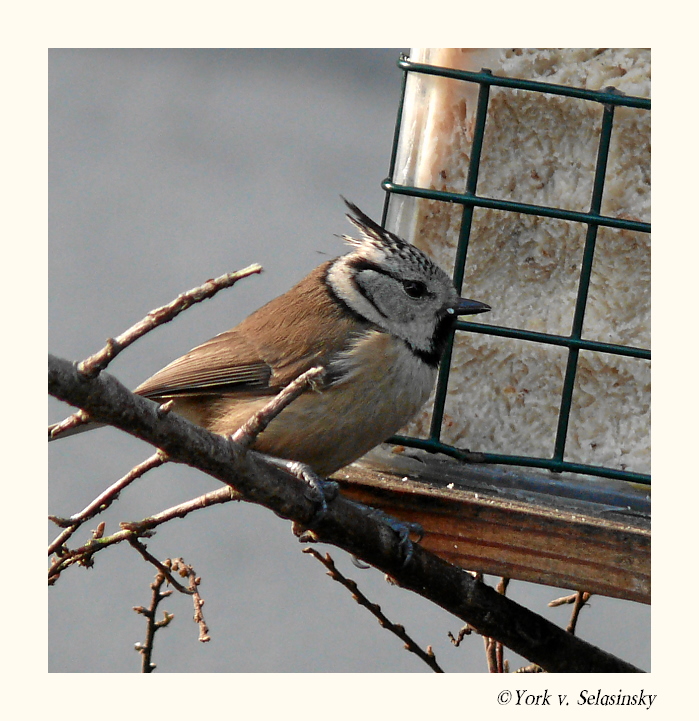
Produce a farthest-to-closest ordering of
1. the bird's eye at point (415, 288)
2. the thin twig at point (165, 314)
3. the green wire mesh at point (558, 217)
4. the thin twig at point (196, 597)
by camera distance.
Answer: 1. the bird's eye at point (415, 288)
2. the green wire mesh at point (558, 217)
3. the thin twig at point (196, 597)
4. the thin twig at point (165, 314)

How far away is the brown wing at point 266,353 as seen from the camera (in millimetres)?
2801

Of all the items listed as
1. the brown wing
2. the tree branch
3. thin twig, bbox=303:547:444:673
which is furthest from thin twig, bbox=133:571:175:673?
the brown wing

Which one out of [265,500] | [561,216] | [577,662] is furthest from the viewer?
[561,216]

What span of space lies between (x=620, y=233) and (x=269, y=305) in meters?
1.08

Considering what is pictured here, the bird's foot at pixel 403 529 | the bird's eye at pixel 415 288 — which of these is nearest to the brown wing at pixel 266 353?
the bird's eye at pixel 415 288

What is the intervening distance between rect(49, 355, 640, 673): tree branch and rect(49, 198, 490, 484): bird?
444mm

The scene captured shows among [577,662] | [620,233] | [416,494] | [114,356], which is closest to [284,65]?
[620,233]

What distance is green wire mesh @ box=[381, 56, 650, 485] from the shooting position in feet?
9.11

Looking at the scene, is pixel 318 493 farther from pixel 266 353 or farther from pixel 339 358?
pixel 266 353

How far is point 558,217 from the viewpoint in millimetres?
2814

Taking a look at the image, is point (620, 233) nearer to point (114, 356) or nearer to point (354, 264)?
point (354, 264)

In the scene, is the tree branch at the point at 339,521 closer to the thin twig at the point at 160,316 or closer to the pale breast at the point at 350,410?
the thin twig at the point at 160,316

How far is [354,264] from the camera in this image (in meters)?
3.07

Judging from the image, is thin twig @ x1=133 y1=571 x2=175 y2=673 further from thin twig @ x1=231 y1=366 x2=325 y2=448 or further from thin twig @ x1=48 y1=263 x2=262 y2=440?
thin twig @ x1=48 y1=263 x2=262 y2=440
